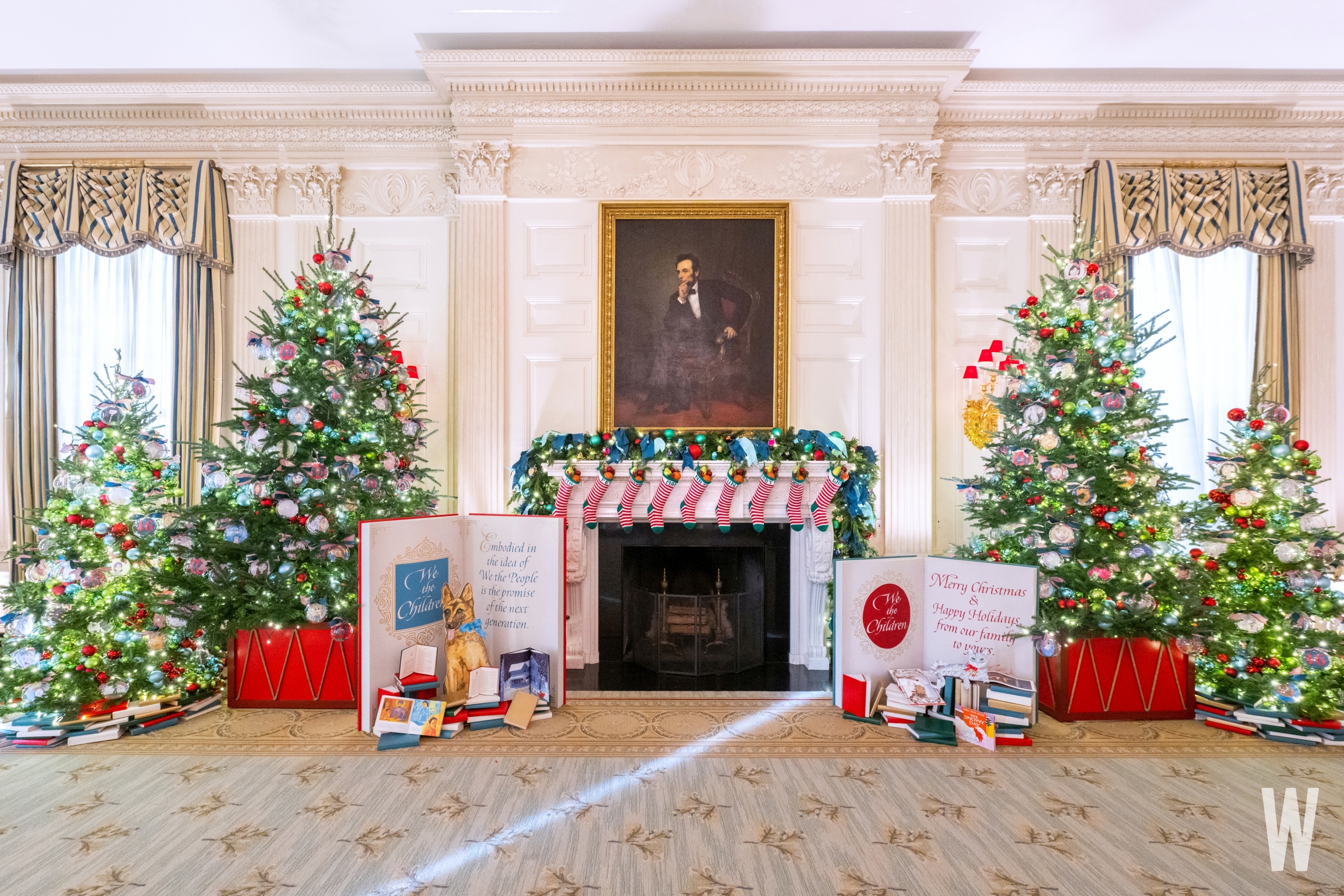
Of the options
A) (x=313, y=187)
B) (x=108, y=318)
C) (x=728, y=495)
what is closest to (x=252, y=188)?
(x=313, y=187)

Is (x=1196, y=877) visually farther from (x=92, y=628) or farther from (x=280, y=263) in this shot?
(x=280, y=263)

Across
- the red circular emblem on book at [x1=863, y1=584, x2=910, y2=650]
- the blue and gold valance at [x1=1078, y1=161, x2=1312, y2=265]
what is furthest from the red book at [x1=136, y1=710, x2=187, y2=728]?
the blue and gold valance at [x1=1078, y1=161, x2=1312, y2=265]

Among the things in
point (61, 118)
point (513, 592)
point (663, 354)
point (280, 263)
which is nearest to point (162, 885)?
point (513, 592)

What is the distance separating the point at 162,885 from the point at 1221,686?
5.41 metres

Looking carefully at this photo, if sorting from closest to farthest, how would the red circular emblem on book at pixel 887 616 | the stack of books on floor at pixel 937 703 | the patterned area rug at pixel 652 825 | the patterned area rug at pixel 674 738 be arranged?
the patterned area rug at pixel 652 825 < the patterned area rug at pixel 674 738 < the stack of books on floor at pixel 937 703 < the red circular emblem on book at pixel 887 616

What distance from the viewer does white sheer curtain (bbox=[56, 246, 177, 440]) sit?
203 inches

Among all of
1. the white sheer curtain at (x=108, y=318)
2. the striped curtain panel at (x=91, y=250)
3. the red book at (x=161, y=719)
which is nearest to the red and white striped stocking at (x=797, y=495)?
the red book at (x=161, y=719)

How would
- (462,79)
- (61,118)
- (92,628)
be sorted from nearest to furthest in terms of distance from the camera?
(92,628) → (462,79) → (61,118)

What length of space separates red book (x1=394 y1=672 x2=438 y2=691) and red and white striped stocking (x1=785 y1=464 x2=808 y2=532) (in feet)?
8.31

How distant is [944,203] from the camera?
5.12 meters

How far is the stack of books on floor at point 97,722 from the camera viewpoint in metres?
3.35

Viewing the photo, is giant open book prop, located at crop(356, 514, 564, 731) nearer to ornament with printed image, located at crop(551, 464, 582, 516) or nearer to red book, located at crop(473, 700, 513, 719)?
red book, located at crop(473, 700, 513, 719)

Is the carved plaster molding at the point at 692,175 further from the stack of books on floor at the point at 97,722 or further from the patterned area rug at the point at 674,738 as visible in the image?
the stack of books on floor at the point at 97,722

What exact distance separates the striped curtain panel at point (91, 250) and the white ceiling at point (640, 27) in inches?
31.4
